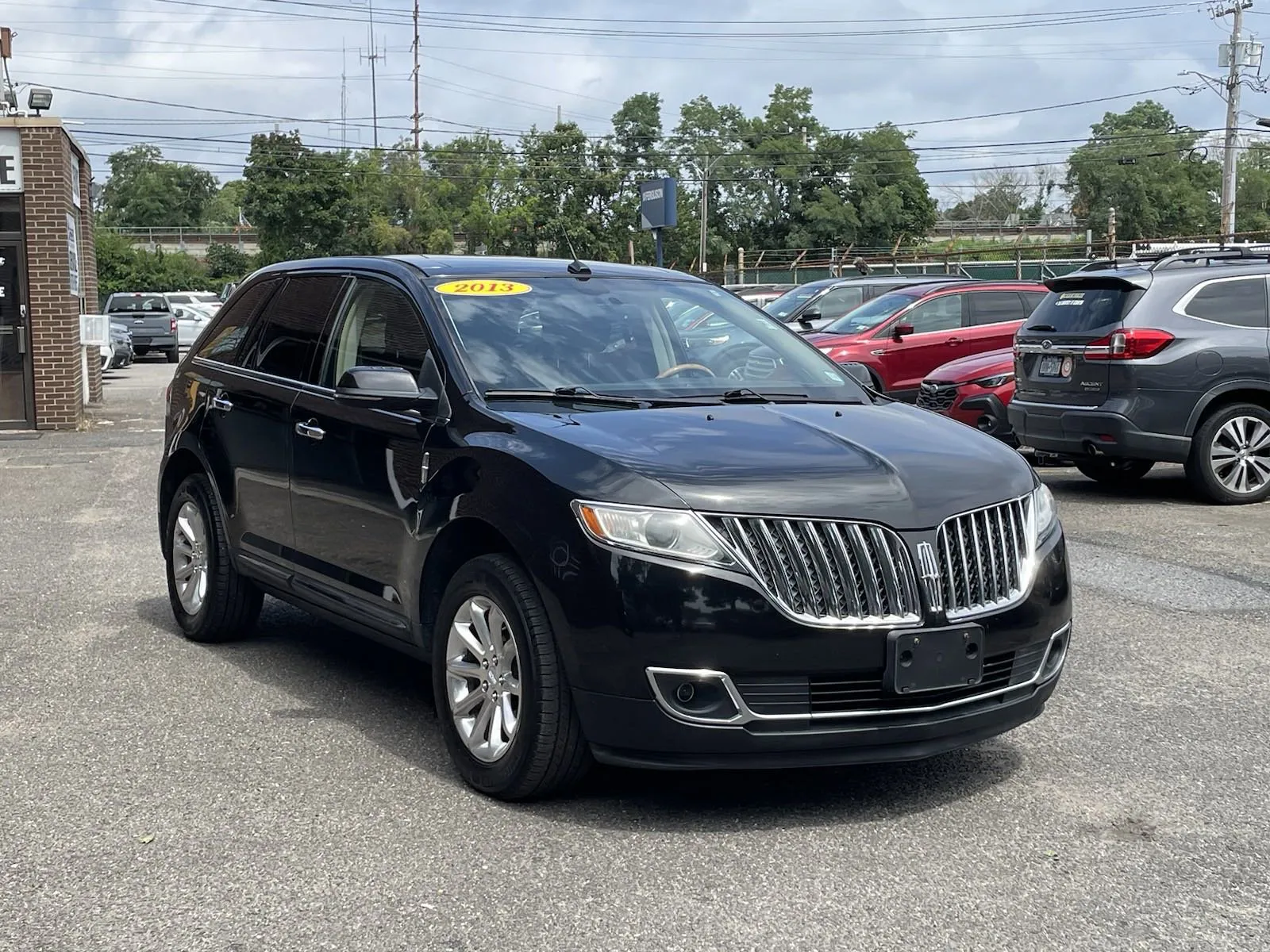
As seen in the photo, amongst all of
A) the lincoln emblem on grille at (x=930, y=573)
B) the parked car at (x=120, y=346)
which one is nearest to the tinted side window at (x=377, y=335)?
the lincoln emblem on grille at (x=930, y=573)

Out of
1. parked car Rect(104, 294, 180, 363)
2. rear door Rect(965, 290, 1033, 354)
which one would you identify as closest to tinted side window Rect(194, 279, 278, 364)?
rear door Rect(965, 290, 1033, 354)

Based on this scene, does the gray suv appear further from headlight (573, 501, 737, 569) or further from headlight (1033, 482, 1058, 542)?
headlight (573, 501, 737, 569)

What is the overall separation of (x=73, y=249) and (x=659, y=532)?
17372mm

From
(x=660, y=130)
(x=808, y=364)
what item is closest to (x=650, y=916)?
(x=808, y=364)

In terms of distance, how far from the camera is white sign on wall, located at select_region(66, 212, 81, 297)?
1911cm

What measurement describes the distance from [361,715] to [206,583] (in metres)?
1.52

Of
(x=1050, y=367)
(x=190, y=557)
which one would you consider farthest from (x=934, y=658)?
(x=1050, y=367)

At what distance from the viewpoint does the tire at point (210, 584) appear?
6781mm

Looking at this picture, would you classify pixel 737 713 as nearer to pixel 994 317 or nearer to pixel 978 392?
pixel 978 392

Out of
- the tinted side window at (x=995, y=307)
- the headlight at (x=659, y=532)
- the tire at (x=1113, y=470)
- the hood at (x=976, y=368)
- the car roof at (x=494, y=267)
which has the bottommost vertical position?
the tire at (x=1113, y=470)

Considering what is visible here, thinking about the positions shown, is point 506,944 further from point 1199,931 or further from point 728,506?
point 1199,931

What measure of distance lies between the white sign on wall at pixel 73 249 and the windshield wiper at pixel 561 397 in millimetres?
15437

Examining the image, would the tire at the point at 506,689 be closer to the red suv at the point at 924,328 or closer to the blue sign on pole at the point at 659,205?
the red suv at the point at 924,328

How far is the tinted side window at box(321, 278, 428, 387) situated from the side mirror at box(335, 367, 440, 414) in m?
0.18
